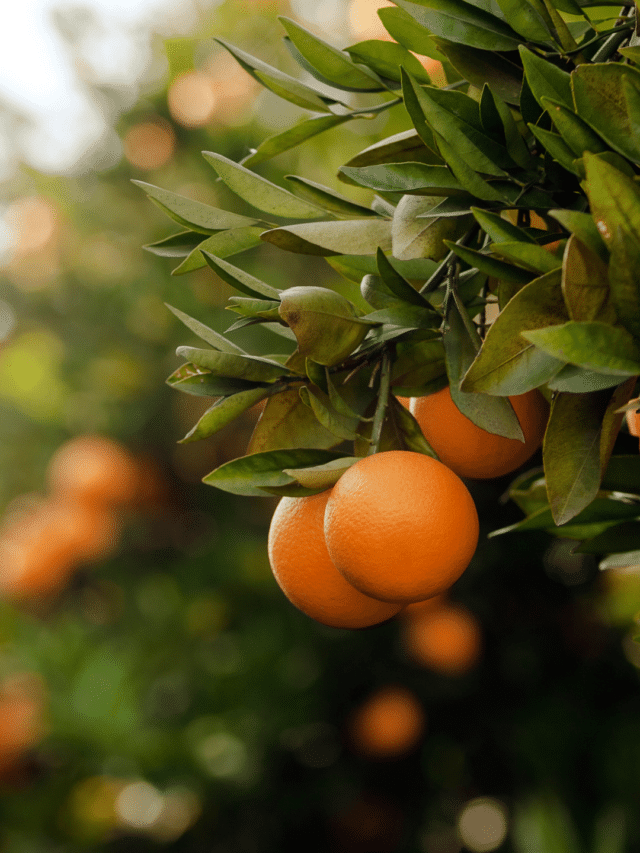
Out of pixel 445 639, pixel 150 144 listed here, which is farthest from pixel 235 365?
pixel 150 144

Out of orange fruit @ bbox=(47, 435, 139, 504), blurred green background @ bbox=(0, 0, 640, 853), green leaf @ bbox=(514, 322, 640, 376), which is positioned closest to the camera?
green leaf @ bbox=(514, 322, 640, 376)

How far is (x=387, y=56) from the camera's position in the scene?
0.43 metres

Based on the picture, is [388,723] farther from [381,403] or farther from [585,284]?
[585,284]

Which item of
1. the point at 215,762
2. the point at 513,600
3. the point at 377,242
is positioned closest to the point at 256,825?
the point at 215,762

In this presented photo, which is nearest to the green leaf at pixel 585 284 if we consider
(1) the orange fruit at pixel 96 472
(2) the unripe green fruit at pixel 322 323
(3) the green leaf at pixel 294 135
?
(2) the unripe green fruit at pixel 322 323

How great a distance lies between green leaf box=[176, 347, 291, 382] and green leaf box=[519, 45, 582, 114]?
184 millimetres

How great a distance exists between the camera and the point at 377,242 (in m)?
0.38

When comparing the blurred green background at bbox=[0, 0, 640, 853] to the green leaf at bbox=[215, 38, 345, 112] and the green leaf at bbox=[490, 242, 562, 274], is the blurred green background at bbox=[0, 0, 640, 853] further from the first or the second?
the green leaf at bbox=[490, 242, 562, 274]

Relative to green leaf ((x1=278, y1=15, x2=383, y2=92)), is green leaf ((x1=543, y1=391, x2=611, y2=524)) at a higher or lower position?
lower

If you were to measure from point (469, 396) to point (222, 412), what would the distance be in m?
0.13

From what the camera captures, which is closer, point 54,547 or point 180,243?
point 180,243

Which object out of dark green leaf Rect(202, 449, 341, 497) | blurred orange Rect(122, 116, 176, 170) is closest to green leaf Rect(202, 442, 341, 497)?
dark green leaf Rect(202, 449, 341, 497)

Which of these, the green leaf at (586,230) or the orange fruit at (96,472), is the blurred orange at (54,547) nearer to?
the orange fruit at (96,472)

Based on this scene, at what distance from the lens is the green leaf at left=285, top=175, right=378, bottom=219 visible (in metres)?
0.41
